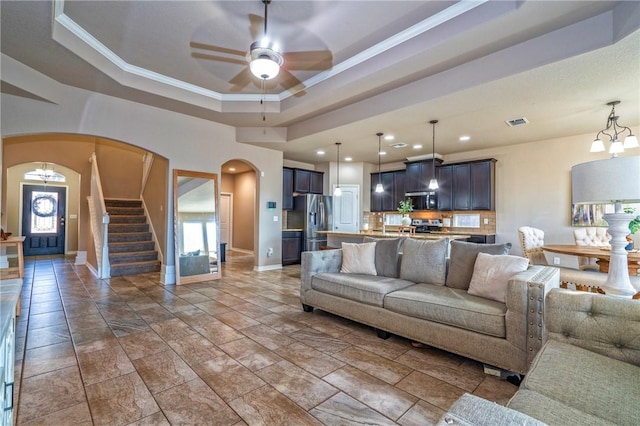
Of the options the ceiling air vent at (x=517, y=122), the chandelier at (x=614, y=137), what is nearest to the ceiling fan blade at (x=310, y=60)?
the ceiling air vent at (x=517, y=122)

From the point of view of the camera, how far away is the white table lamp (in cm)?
182

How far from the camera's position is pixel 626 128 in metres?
4.75

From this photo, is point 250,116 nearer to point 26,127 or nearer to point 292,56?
point 292,56

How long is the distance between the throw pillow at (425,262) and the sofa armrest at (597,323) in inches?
52.5

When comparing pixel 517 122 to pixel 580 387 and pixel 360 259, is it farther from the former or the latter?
pixel 580 387

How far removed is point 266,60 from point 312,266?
2331 mm

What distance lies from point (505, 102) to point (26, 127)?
6.06 m

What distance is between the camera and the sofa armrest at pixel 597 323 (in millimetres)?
1509

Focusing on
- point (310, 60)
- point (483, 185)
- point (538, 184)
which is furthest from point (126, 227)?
point (538, 184)

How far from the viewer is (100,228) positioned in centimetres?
585

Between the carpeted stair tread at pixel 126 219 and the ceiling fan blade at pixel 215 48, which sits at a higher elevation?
the ceiling fan blade at pixel 215 48

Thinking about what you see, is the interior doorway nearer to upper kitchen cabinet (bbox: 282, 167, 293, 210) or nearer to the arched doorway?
the arched doorway

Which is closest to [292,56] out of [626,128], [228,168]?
[626,128]

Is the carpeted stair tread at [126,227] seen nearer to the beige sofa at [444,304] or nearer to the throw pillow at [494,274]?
the beige sofa at [444,304]
